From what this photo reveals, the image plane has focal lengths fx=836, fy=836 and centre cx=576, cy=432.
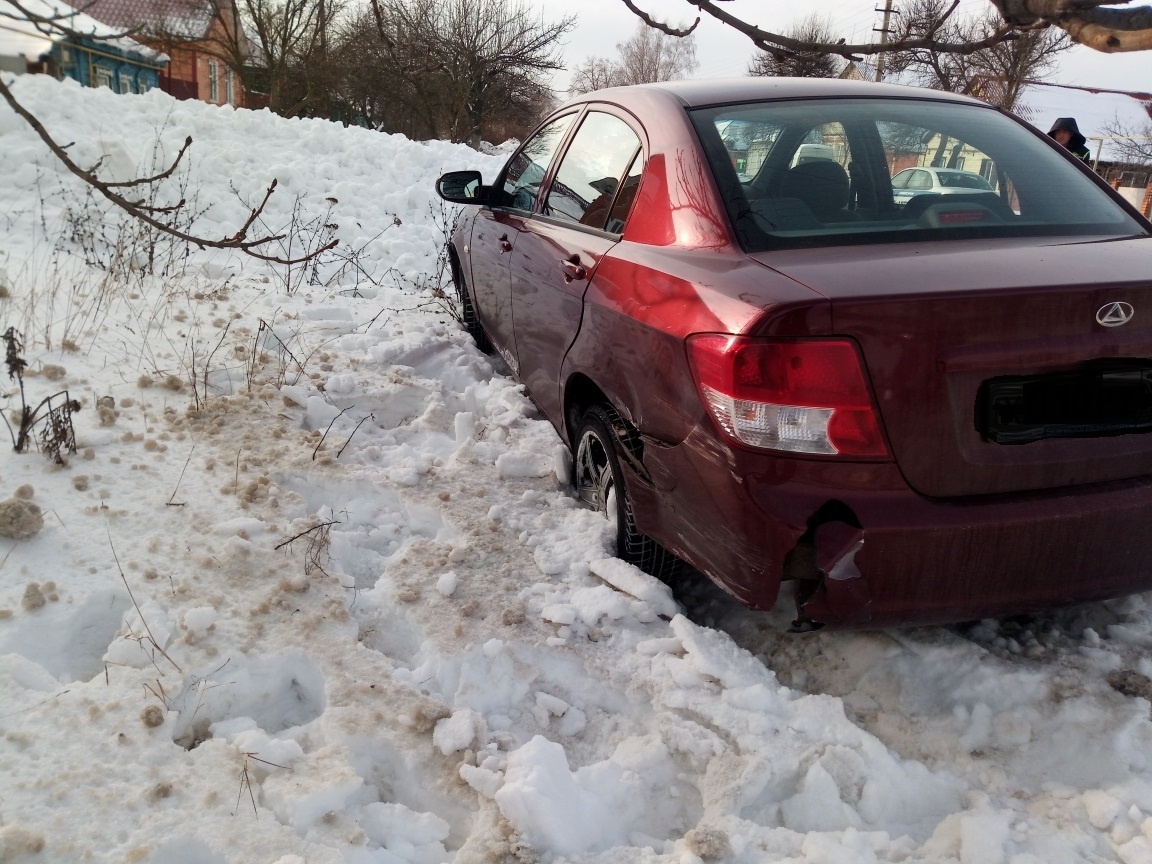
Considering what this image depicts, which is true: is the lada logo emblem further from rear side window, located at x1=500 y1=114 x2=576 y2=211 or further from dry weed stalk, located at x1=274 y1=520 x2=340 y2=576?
rear side window, located at x1=500 y1=114 x2=576 y2=211

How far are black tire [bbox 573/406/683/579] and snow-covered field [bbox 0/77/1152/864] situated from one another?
9 cm

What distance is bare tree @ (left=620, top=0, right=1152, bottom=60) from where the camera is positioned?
72.3 inches

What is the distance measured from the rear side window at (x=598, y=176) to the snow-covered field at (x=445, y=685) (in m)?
1.05

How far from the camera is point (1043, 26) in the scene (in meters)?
2.03

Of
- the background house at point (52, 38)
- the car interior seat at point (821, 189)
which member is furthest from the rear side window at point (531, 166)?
the background house at point (52, 38)

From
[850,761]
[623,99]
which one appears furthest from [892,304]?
[623,99]

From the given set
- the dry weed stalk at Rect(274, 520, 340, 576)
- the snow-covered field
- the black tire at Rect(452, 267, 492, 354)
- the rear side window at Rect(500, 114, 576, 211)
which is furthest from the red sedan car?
the black tire at Rect(452, 267, 492, 354)

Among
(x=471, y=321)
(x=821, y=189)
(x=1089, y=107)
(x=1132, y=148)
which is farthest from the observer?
(x=1089, y=107)

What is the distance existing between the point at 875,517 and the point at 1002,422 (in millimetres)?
408

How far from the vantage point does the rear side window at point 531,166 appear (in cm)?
411

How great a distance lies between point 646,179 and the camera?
2926 millimetres

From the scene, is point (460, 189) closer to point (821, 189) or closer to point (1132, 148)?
point (821, 189)

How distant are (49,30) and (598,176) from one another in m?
1.94

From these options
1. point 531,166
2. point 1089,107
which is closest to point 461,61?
point 531,166
